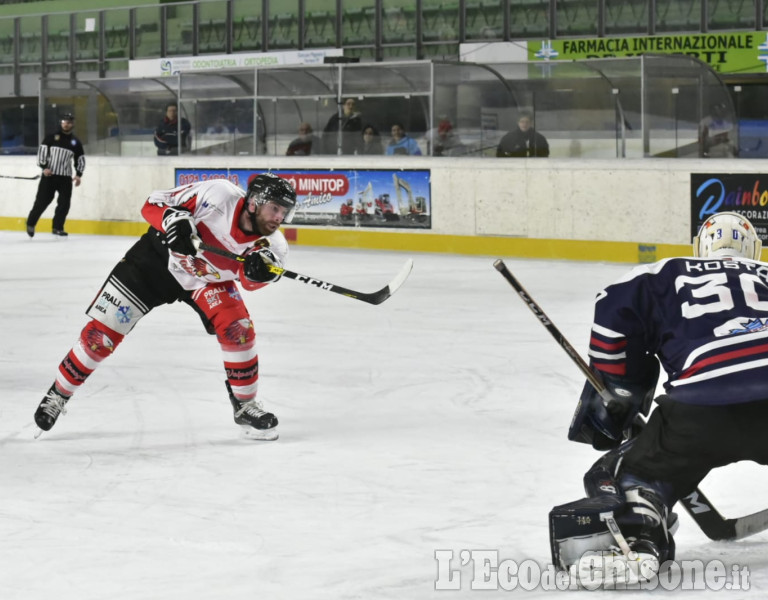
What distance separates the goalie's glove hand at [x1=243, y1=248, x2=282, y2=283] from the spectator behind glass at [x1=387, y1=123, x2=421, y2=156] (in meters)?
8.02

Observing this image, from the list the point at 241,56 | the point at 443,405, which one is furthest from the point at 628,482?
the point at 241,56

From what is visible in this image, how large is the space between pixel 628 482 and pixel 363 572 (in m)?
0.62

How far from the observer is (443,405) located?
16.8ft

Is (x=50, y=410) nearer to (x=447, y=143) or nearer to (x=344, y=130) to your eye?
(x=447, y=143)

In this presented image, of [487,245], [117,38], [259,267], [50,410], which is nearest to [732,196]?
[487,245]

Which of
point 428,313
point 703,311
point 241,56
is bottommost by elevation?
point 428,313

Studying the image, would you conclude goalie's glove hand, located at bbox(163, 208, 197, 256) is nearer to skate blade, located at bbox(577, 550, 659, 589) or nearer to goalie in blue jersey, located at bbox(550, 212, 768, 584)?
goalie in blue jersey, located at bbox(550, 212, 768, 584)

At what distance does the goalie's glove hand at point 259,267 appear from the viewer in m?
4.25

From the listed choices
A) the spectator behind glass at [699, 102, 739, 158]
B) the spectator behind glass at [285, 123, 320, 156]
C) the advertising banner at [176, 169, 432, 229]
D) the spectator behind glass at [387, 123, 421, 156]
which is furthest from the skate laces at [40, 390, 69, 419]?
the spectator behind glass at [285, 123, 320, 156]

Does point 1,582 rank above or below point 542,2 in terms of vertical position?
below

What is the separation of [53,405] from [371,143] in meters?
8.22

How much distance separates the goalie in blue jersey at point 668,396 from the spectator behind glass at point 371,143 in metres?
9.71

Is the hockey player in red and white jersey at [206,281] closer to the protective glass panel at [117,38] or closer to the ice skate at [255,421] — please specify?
the ice skate at [255,421]

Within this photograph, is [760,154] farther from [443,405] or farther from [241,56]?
[241,56]
